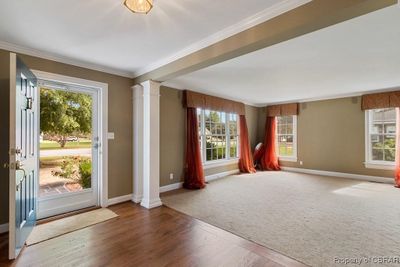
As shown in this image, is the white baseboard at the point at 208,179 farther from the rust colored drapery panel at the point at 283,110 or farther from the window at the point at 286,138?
the rust colored drapery panel at the point at 283,110

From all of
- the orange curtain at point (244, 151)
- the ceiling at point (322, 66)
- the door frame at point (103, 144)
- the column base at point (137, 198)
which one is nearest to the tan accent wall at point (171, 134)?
the ceiling at point (322, 66)

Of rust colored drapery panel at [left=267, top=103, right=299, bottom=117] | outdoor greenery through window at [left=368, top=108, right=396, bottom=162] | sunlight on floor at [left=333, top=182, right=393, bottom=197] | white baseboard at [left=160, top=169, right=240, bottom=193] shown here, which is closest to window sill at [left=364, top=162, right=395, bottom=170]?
outdoor greenery through window at [left=368, top=108, right=396, bottom=162]

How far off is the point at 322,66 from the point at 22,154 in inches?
168

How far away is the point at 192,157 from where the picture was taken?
4645 millimetres

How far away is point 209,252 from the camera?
211 centimetres

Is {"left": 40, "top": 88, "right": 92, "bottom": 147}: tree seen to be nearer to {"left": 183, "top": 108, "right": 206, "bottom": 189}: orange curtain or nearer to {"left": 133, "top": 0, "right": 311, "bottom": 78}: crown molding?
{"left": 133, "top": 0, "right": 311, "bottom": 78}: crown molding

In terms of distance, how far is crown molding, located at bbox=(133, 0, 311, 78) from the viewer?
67.2 inches

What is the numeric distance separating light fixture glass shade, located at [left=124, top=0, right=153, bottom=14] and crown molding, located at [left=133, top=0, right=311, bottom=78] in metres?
0.82

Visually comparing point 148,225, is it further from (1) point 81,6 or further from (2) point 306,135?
(2) point 306,135

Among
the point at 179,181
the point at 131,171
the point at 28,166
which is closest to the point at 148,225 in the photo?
the point at 131,171

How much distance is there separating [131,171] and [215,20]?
2897mm

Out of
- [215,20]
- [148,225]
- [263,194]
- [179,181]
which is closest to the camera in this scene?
[215,20]

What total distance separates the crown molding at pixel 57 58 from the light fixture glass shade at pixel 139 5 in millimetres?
1851

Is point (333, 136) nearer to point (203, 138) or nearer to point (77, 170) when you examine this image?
point (203, 138)
